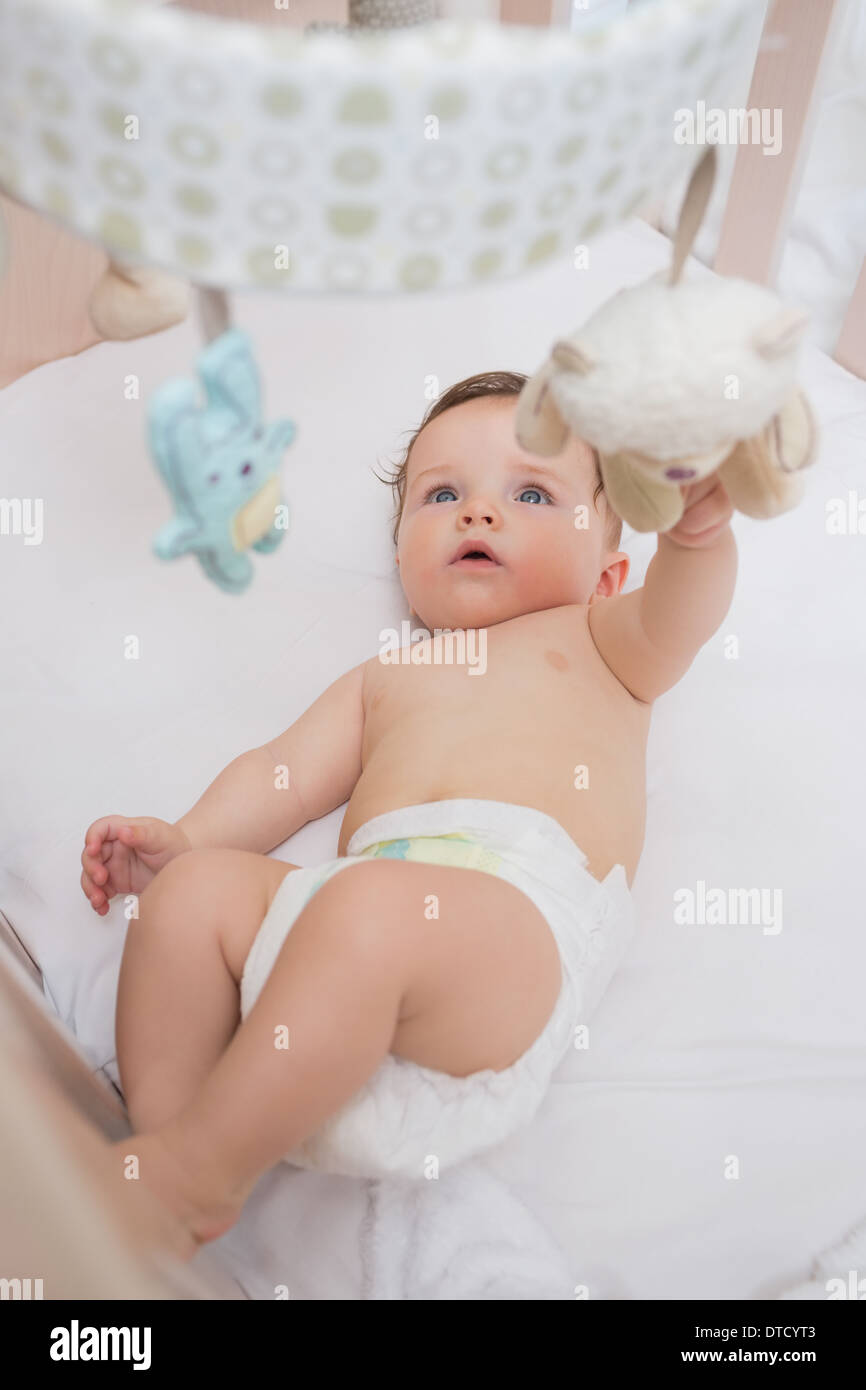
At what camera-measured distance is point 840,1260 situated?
84 centimetres

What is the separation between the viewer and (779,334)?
0.50 meters

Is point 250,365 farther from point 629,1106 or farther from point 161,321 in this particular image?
point 629,1106

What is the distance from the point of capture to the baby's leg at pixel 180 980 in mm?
808

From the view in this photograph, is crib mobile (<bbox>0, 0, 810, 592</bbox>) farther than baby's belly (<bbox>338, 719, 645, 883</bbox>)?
No

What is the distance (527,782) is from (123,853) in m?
0.36

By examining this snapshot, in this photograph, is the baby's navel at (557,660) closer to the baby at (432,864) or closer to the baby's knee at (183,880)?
the baby at (432,864)

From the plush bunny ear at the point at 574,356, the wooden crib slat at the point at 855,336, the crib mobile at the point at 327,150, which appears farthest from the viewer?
the wooden crib slat at the point at 855,336

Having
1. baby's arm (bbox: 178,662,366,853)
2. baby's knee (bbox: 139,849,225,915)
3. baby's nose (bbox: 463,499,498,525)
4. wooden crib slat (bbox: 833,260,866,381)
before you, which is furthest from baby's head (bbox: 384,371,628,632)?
wooden crib slat (bbox: 833,260,866,381)

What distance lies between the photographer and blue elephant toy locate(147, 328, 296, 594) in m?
0.46

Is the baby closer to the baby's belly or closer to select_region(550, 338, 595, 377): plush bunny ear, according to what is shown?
the baby's belly

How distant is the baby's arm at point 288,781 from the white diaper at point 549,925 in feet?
0.33

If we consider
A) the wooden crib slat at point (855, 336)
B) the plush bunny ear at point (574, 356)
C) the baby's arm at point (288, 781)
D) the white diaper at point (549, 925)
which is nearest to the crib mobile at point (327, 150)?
the plush bunny ear at point (574, 356)
